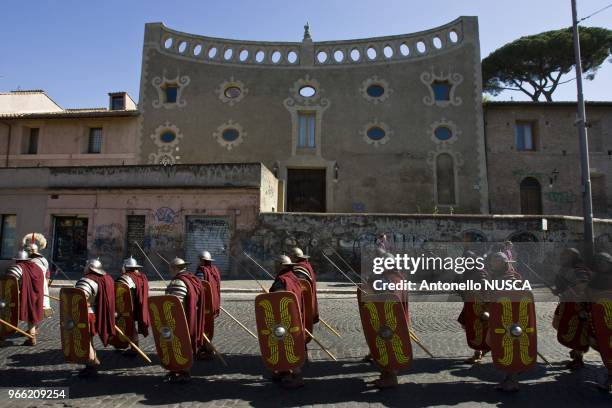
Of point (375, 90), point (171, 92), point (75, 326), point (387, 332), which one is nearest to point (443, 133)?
point (375, 90)

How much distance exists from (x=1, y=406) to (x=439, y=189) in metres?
22.2

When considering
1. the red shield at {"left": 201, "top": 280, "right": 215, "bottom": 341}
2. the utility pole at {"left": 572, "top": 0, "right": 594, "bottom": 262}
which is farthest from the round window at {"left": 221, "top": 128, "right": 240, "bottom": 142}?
the red shield at {"left": 201, "top": 280, "right": 215, "bottom": 341}

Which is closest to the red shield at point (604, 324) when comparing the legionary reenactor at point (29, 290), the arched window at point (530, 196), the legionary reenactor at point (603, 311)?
the legionary reenactor at point (603, 311)

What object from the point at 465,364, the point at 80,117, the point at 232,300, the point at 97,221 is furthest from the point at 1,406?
the point at 80,117

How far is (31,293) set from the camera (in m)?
7.35

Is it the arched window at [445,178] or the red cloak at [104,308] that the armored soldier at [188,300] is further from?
the arched window at [445,178]

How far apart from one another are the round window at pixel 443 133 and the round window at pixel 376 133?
9.45 feet

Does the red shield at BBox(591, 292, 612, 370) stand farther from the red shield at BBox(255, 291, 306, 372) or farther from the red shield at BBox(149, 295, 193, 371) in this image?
the red shield at BBox(149, 295, 193, 371)

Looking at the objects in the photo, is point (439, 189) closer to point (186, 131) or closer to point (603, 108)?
point (603, 108)

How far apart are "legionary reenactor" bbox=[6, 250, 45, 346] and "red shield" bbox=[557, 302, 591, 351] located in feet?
25.9

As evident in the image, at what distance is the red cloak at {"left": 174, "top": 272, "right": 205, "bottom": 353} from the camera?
546 cm

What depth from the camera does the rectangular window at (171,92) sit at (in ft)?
84.0

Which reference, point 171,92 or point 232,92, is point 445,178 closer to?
point 232,92

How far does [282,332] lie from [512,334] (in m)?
2.56
